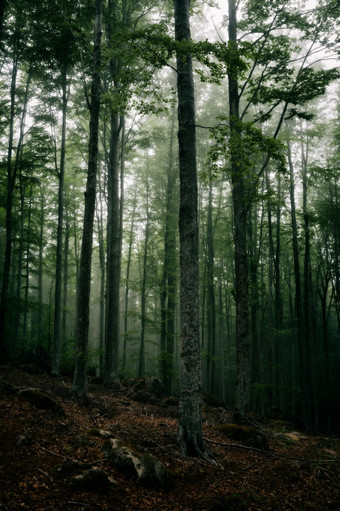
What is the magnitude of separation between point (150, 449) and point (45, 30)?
13.0 meters

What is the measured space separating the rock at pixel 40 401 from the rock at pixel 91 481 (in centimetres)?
222

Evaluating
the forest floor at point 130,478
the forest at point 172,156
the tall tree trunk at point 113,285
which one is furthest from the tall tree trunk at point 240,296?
the tall tree trunk at point 113,285

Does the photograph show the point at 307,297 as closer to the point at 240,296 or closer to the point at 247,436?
the point at 240,296

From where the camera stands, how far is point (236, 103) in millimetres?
8125

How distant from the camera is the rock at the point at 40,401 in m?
5.23

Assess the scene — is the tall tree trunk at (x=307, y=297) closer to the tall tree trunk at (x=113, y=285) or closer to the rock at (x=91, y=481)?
the tall tree trunk at (x=113, y=285)

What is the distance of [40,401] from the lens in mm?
5309

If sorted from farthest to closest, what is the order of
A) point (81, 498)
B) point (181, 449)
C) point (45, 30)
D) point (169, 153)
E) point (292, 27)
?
point (169, 153), point (45, 30), point (292, 27), point (181, 449), point (81, 498)

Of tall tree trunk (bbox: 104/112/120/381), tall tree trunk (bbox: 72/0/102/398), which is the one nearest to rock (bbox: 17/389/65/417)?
tall tree trunk (bbox: 72/0/102/398)

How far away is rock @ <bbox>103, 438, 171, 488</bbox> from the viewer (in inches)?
139

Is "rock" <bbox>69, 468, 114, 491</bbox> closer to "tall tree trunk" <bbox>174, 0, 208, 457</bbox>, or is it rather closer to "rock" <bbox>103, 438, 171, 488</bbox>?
"rock" <bbox>103, 438, 171, 488</bbox>

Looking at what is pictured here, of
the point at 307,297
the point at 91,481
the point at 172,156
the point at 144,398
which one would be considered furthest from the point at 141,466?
the point at 172,156

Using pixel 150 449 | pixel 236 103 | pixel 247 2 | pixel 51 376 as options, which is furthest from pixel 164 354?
pixel 247 2

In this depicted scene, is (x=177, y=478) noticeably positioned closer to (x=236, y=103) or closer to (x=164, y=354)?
(x=236, y=103)
